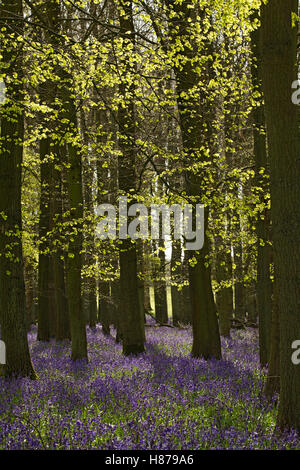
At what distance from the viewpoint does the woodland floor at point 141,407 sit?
512cm

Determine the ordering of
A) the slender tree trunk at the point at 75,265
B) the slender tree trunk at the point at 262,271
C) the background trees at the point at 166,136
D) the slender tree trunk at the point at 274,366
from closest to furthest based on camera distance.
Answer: the background trees at the point at 166,136
the slender tree trunk at the point at 274,366
the slender tree trunk at the point at 262,271
the slender tree trunk at the point at 75,265

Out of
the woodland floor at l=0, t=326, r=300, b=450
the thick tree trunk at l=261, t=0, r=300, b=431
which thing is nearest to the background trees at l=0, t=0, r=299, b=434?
the thick tree trunk at l=261, t=0, r=300, b=431

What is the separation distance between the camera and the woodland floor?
16.8ft

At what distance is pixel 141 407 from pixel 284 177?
146 inches

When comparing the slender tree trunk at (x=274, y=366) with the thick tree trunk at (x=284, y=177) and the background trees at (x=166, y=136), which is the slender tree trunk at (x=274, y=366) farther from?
the thick tree trunk at (x=284, y=177)

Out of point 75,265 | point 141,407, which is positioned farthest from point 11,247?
point 141,407

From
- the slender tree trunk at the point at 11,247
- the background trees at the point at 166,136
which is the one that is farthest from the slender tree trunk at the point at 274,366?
the slender tree trunk at the point at 11,247

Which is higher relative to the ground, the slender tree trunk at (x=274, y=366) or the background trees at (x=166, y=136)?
the background trees at (x=166, y=136)

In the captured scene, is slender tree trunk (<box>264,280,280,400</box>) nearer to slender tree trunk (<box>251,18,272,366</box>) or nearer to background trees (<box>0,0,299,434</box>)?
background trees (<box>0,0,299,434</box>)

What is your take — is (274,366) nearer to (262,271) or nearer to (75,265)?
(262,271)

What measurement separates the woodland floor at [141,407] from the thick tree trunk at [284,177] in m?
0.73

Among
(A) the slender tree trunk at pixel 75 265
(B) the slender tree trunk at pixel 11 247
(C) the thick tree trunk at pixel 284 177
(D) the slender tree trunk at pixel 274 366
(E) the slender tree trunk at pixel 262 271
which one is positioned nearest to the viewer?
(C) the thick tree trunk at pixel 284 177

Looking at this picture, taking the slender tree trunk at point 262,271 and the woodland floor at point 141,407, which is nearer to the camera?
the woodland floor at point 141,407

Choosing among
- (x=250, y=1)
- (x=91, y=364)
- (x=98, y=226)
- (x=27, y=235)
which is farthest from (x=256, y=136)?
(x=27, y=235)
